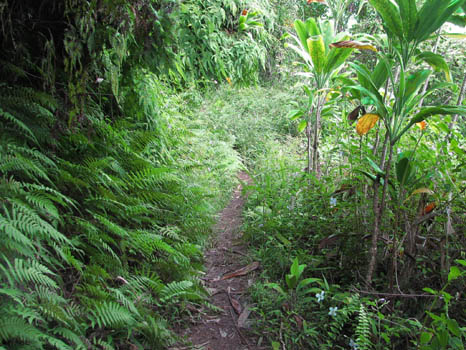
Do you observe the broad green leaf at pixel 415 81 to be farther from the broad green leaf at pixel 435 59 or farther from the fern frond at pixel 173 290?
the fern frond at pixel 173 290

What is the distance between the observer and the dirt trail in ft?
7.08

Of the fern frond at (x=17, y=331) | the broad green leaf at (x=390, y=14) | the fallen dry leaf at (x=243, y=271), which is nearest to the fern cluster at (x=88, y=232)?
the fern frond at (x=17, y=331)

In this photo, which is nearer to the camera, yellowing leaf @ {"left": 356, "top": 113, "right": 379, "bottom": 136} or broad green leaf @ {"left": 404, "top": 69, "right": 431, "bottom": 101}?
broad green leaf @ {"left": 404, "top": 69, "right": 431, "bottom": 101}

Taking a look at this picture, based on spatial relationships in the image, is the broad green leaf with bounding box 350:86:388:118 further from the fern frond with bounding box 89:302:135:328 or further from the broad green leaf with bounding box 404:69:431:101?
the fern frond with bounding box 89:302:135:328

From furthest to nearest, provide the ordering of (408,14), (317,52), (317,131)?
(317,131)
(317,52)
(408,14)

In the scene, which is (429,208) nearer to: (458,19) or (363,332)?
(363,332)

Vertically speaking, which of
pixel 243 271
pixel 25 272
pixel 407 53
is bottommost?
pixel 243 271

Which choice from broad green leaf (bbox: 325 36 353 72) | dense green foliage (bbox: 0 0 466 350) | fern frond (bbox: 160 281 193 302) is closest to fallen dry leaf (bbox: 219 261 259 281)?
dense green foliage (bbox: 0 0 466 350)

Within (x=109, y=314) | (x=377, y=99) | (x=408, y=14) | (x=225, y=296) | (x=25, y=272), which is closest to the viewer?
(x=25, y=272)

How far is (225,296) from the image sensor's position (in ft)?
8.74

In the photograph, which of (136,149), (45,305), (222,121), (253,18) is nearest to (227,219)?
(136,149)

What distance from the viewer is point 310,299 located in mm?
2244

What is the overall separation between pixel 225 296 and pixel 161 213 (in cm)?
91

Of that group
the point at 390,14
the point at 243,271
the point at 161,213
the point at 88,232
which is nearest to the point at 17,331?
the point at 88,232
